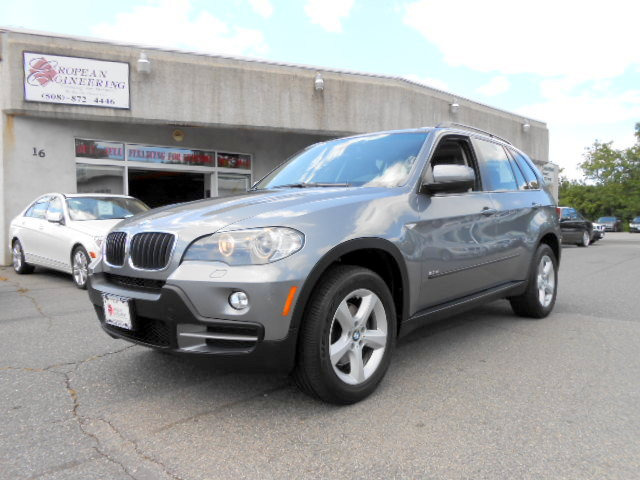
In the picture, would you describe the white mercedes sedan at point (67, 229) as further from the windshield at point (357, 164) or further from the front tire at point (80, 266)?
the windshield at point (357, 164)

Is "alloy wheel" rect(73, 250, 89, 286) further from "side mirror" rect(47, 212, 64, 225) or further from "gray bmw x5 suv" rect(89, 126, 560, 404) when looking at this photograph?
"gray bmw x5 suv" rect(89, 126, 560, 404)

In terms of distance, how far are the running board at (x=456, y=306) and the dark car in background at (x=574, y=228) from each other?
14.2m

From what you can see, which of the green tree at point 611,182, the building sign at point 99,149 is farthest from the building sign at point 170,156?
the green tree at point 611,182

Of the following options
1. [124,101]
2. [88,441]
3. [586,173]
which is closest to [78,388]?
[88,441]

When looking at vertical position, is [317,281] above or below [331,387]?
above

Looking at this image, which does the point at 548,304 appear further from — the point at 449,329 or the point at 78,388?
the point at 78,388

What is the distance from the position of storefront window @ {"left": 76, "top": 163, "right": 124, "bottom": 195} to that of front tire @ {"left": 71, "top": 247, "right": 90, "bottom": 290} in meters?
5.04

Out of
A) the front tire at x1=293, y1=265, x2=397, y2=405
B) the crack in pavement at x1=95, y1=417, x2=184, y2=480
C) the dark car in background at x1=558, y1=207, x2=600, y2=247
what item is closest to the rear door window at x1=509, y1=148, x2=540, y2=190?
the front tire at x1=293, y1=265, x2=397, y2=405

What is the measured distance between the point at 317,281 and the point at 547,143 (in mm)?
23265

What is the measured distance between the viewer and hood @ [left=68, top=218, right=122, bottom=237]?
7.04 m

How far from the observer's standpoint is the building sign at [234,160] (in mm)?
13664

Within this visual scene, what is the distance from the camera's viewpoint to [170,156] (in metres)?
12.9

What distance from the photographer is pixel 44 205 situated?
854cm

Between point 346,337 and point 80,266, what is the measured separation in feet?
18.4
